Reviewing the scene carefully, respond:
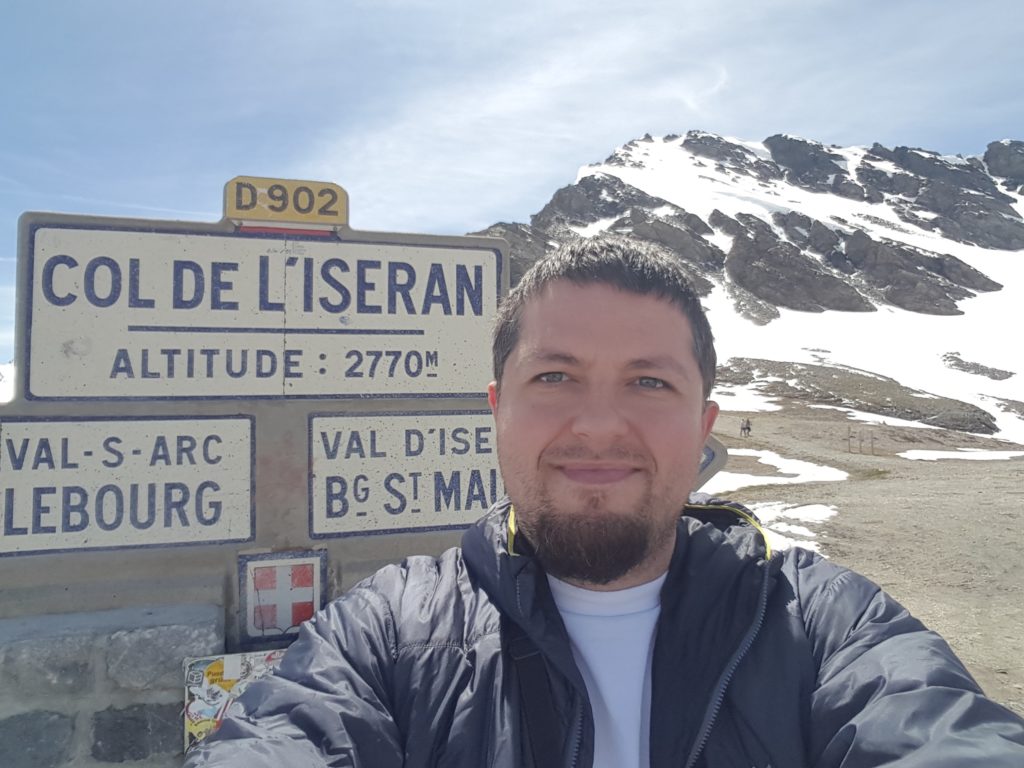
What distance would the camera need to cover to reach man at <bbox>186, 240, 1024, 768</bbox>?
151cm

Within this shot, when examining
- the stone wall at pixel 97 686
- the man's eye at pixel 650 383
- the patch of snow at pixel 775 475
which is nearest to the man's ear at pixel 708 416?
the man's eye at pixel 650 383

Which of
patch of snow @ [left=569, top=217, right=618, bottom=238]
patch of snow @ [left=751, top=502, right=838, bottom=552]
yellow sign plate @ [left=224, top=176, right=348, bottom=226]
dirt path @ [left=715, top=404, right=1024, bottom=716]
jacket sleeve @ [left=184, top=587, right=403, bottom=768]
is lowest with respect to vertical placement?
dirt path @ [left=715, top=404, right=1024, bottom=716]

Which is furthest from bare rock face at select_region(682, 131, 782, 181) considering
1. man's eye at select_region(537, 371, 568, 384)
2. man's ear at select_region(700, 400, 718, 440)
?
man's eye at select_region(537, 371, 568, 384)

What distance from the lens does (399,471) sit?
3277mm

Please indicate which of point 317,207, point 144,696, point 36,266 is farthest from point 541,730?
point 36,266

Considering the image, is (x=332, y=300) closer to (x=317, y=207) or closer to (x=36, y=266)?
(x=317, y=207)

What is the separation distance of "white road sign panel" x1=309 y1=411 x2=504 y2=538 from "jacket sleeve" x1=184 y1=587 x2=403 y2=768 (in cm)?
142

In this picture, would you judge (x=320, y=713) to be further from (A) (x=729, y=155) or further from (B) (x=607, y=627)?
(A) (x=729, y=155)

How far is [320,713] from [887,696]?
1194mm

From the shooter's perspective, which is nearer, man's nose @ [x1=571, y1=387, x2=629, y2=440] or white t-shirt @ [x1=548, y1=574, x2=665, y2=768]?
white t-shirt @ [x1=548, y1=574, x2=665, y2=768]

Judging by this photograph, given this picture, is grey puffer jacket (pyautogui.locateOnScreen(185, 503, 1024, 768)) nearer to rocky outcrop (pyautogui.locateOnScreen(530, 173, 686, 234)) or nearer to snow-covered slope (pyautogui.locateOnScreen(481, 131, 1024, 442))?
snow-covered slope (pyautogui.locateOnScreen(481, 131, 1024, 442))

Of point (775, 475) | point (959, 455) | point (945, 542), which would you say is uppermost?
point (945, 542)

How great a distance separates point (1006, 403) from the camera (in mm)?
53156

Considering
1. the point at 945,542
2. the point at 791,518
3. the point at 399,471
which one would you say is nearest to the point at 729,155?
the point at 791,518
